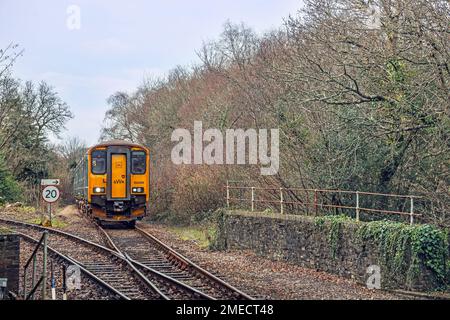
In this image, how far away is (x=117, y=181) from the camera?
90.8 ft

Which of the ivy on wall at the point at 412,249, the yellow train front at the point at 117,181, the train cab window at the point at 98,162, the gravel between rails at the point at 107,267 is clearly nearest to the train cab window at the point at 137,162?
the yellow train front at the point at 117,181

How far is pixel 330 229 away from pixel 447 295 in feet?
12.3

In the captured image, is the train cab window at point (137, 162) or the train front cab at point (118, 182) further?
the train cab window at point (137, 162)

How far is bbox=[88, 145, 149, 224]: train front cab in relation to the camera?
27.5 m

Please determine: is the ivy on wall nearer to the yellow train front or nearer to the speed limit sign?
the speed limit sign

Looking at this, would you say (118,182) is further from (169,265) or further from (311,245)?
(311,245)

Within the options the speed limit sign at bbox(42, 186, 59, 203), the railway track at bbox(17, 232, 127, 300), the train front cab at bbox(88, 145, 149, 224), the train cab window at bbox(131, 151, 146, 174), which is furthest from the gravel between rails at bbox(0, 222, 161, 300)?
the train cab window at bbox(131, 151, 146, 174)

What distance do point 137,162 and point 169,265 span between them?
11809 millimetres

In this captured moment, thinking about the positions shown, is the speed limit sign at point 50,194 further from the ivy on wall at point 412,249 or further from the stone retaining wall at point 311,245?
the ivy on wall at point 412,249

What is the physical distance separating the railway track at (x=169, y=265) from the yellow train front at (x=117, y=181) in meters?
3.35

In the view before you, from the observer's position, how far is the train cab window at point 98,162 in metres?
27.5
